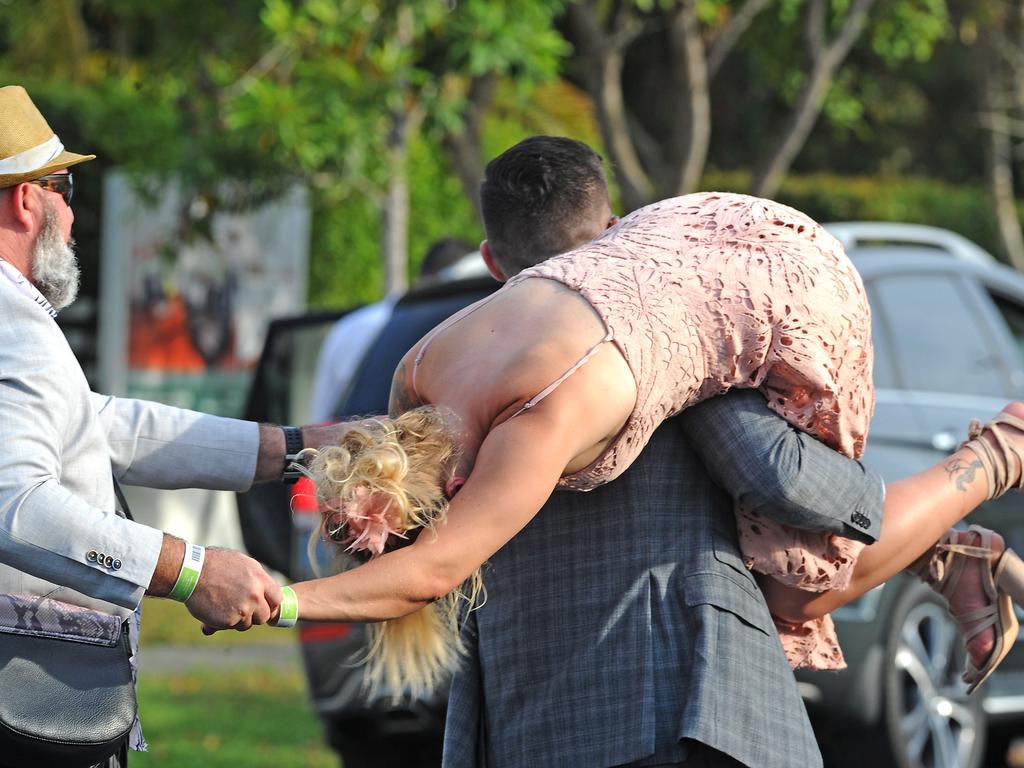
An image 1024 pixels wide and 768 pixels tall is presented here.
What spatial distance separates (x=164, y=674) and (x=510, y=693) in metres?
6.17

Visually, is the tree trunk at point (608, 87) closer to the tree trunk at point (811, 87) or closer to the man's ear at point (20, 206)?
the tree trunk at point (811, 87)

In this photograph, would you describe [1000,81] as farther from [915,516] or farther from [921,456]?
[915,516]

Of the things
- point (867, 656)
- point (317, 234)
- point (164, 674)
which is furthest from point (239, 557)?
point (317, 234)

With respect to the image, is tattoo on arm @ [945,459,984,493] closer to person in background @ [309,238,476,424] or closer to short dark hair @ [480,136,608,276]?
short dark hair @ [480,136,608,276]

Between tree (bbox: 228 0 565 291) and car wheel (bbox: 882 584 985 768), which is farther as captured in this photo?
tree (bbox: 228 0 565 291)

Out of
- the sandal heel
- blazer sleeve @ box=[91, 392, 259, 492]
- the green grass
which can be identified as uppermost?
blazer sleeve @ box=[91, 392, 259, 492]

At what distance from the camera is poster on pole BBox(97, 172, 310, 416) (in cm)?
1202

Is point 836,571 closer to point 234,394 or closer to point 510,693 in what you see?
point 510,693

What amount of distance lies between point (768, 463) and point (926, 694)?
332cm

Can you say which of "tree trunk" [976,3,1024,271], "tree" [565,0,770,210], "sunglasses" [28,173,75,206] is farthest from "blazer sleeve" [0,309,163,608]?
"tree trunk" [976,3,1024,271]

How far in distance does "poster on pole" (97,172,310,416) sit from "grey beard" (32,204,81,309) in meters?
8.86

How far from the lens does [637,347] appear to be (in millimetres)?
2674

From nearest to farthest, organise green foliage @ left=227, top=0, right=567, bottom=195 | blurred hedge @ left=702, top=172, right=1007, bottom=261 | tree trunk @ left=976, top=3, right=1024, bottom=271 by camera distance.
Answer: green foliage @ left=227, top=0, right=567, bottom=195, tree trunk @ left=976, top=3, right=1024, bottom=271, blurred hedge @ left=702, top=172, right=1007, bottom=261

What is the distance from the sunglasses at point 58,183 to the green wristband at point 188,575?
0.83m
